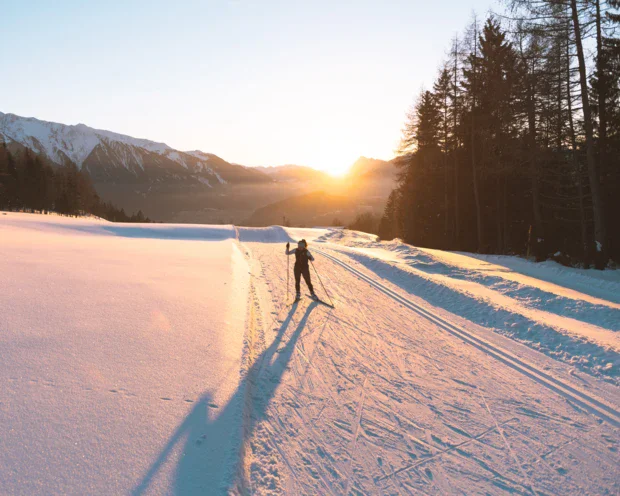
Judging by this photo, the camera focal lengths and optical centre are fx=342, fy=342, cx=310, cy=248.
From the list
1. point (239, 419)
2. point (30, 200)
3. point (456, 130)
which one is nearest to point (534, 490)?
point (239, 419)

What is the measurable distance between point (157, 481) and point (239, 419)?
1.24 m

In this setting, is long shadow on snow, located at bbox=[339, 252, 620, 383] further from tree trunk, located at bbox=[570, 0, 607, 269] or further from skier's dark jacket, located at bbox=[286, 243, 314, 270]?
tree trunk, located at bbox=[570, 0, 607, 269]

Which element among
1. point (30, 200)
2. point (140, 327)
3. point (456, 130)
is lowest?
point (140, 327)

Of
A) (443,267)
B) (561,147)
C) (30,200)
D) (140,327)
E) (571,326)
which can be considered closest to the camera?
(140,327)

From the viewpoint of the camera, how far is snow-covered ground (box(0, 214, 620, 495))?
3.27 meters

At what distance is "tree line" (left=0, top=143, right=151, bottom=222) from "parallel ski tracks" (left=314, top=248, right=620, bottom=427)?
7425cm

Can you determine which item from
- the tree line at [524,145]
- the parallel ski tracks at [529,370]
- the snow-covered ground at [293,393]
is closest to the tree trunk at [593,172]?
the tree line at [524,145]

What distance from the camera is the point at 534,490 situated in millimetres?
3256

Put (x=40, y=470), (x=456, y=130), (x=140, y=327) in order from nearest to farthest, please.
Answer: (x=40, y=470) < (x=140, y=327) < (x=456, y=130)

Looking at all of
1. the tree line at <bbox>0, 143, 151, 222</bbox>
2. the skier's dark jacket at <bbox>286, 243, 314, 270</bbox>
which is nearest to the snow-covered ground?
the skier's dark jacket at <bbox>286, 243, 314, 270</bbox>

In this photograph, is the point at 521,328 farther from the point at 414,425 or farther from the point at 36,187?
the point at 36,187

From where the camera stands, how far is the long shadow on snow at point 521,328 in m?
5.95

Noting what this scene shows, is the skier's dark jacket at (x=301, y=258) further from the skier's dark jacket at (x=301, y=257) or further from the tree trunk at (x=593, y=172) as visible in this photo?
the tree trunk at (x=593, y=172)

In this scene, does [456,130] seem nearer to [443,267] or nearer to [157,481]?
[443,267]
